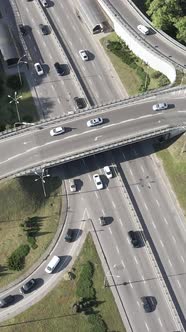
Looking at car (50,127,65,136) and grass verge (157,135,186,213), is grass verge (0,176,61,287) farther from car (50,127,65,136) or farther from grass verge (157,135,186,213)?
grass verge (157,135,186,213)

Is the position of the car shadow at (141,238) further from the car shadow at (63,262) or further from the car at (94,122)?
the car at (94,122)

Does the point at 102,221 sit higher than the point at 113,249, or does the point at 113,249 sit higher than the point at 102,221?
the point at 102,221

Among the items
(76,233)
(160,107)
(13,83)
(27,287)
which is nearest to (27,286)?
(27,287)

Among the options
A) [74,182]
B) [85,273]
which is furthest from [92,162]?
[85,273]

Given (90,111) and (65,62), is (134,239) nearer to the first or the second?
(90,111)

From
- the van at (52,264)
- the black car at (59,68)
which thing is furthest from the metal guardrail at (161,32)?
the van at (52,264)

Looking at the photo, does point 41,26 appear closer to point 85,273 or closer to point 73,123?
point 73,123
